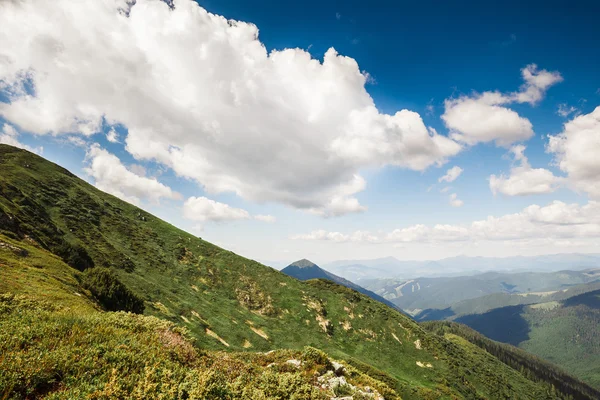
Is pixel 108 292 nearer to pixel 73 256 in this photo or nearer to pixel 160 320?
pixel 73 256

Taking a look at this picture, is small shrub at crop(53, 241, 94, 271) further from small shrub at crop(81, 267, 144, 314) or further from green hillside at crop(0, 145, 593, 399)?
small shrub at crop(81, 267, 144, 314)

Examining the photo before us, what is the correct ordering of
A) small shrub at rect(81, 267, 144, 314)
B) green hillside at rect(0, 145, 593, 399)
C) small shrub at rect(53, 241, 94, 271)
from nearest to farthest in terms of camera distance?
green hillside at rect(0, 145, 593, 399), small shrub at rect(81, 267, 144, 314), small shrub at rect(53, 241, 94, 271)

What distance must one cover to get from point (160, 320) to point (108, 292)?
16556 millimetres

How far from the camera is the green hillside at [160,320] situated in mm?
9164

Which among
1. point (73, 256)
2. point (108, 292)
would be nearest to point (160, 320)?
point (108, 292)

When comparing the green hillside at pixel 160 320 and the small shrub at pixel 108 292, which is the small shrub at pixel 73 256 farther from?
the small shrub at pixel 108 292

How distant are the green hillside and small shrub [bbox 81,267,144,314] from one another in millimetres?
178

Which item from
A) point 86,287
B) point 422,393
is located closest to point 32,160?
point 86,287

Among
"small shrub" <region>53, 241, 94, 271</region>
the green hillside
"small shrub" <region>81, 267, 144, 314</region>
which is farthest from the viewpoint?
"small shrub" <region>53, 241, 94, 271</region>

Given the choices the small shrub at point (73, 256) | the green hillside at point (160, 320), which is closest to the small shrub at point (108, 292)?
the green hillside at point (160, 320)

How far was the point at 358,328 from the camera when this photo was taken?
204 feet

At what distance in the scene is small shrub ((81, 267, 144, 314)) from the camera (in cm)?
2698

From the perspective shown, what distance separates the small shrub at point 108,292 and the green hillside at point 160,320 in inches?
7.0

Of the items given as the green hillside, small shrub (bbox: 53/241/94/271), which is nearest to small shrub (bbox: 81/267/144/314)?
the green hillside
